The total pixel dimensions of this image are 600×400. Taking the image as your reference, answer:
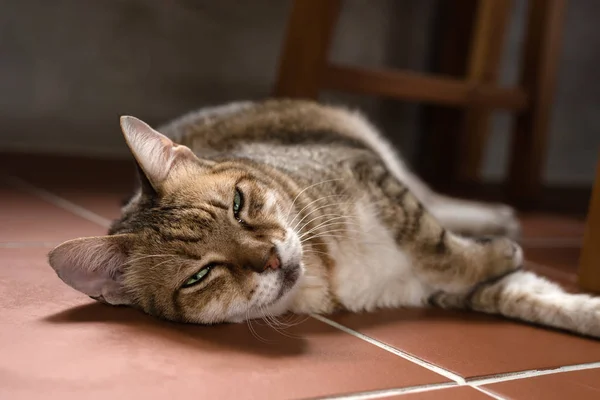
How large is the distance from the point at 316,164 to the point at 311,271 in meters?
0.35

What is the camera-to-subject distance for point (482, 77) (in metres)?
2.90

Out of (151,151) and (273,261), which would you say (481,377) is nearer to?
(273,261)

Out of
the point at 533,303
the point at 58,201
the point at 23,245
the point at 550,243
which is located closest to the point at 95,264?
the point at 23,245

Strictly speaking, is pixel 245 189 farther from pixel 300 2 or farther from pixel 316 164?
pixel 300 2

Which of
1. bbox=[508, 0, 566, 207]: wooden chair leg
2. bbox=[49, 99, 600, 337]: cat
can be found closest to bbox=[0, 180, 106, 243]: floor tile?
bbox=[49, 99, 600, 337]: cat

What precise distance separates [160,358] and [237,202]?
36cm

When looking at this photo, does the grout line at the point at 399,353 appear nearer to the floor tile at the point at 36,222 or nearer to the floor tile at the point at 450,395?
the floor tile at the point at 450,395

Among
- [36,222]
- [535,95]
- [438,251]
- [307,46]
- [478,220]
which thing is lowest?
[36,222]

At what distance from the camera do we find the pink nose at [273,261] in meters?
1.14

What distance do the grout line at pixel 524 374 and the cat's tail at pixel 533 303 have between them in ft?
0.49

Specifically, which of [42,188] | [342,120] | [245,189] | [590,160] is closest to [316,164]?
[245,189]

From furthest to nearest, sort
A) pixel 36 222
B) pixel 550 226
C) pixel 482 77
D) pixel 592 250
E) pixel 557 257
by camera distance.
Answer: pixel 482 77
pixel 550 226
pixel 557 257
pixel 36 222
pixel 592 250

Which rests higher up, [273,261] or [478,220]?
[478,220]

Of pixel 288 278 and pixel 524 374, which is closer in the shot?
pixel 524 374
